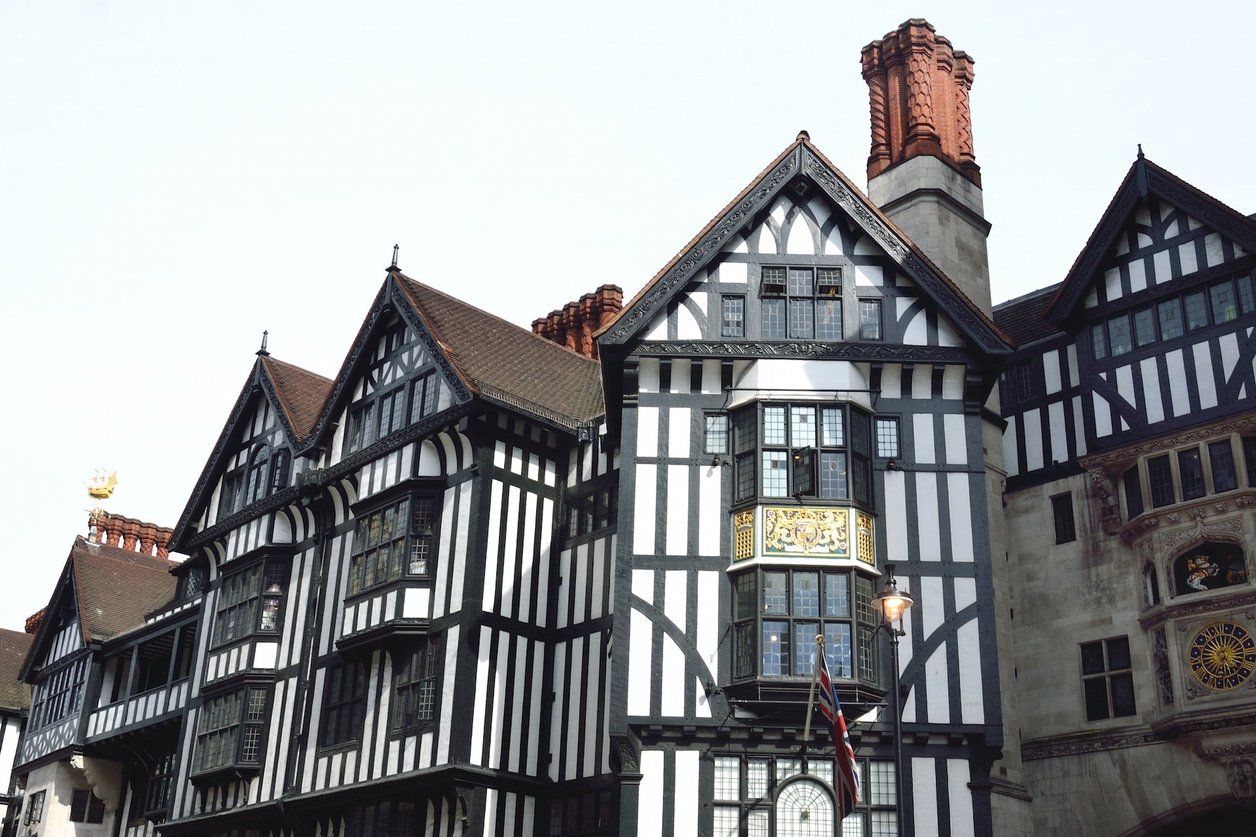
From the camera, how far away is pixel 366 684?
2994 cm

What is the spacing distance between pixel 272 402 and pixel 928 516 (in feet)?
63.8

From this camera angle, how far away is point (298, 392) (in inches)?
1495

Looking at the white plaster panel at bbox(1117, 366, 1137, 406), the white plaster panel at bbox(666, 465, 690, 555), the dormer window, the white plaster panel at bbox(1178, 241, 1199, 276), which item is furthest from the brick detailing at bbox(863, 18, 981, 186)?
the white plaster panel at bbox(666, 465, 690, 555)

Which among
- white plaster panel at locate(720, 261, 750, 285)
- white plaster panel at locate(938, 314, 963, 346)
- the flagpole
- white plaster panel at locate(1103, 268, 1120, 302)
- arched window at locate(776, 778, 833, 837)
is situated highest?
white plaster panel at locate(1103, 268, 1120, 302)

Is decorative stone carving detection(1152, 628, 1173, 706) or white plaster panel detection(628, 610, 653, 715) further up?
decorative stone carving detection(1152, 628, 1173, 706)

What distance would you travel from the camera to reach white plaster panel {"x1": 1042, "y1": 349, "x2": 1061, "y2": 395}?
30688mm

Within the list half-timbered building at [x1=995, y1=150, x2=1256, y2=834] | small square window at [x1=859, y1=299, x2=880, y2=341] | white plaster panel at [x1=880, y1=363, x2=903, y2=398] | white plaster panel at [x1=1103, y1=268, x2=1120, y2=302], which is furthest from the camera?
white plaster panel at [x1=1103, y1=268, x2=1120, y2=302]

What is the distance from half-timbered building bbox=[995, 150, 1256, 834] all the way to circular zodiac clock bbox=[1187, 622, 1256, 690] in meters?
0.04

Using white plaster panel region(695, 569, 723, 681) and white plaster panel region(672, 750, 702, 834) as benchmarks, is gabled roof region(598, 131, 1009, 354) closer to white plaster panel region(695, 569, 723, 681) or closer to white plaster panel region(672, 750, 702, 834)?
white plaster panel region(695, 569, 723, 681)

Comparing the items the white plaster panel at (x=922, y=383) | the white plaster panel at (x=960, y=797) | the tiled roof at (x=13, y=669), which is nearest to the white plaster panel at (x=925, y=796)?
the white plaster panel at (x=960, y=797)

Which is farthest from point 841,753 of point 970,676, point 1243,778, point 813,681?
point 1243,778

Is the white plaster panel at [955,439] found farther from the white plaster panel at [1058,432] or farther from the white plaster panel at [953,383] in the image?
the white plaster panel at [1058,432]

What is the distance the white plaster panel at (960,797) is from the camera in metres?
21.9

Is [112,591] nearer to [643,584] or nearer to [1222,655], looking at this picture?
[643,584]
